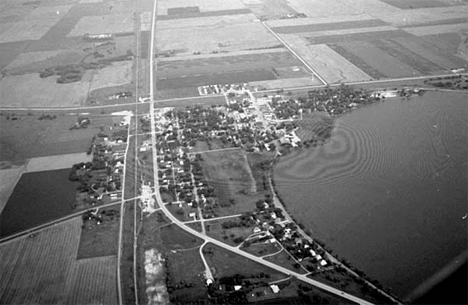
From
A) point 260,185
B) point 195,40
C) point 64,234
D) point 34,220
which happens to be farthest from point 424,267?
point 195,40


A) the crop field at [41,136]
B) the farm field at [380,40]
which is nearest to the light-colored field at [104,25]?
the farm field at [380,40]

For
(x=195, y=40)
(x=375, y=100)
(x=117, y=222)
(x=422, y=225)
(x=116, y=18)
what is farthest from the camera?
(x=116, y=18)

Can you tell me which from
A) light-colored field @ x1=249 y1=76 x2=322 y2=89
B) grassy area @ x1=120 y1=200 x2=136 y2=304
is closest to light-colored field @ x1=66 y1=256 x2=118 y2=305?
grassy area @ x1=120 y1=200 x2=136 y2=304

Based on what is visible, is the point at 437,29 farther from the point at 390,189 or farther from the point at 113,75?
the point at 113,75

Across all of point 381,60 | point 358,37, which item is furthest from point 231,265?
point 358,37

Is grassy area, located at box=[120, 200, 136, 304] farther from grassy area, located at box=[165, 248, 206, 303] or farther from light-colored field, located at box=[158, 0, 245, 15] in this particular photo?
light-colored field, located at box=[158, 0, 245, 15]

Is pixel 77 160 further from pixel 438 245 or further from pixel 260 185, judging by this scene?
pixel 438 245
